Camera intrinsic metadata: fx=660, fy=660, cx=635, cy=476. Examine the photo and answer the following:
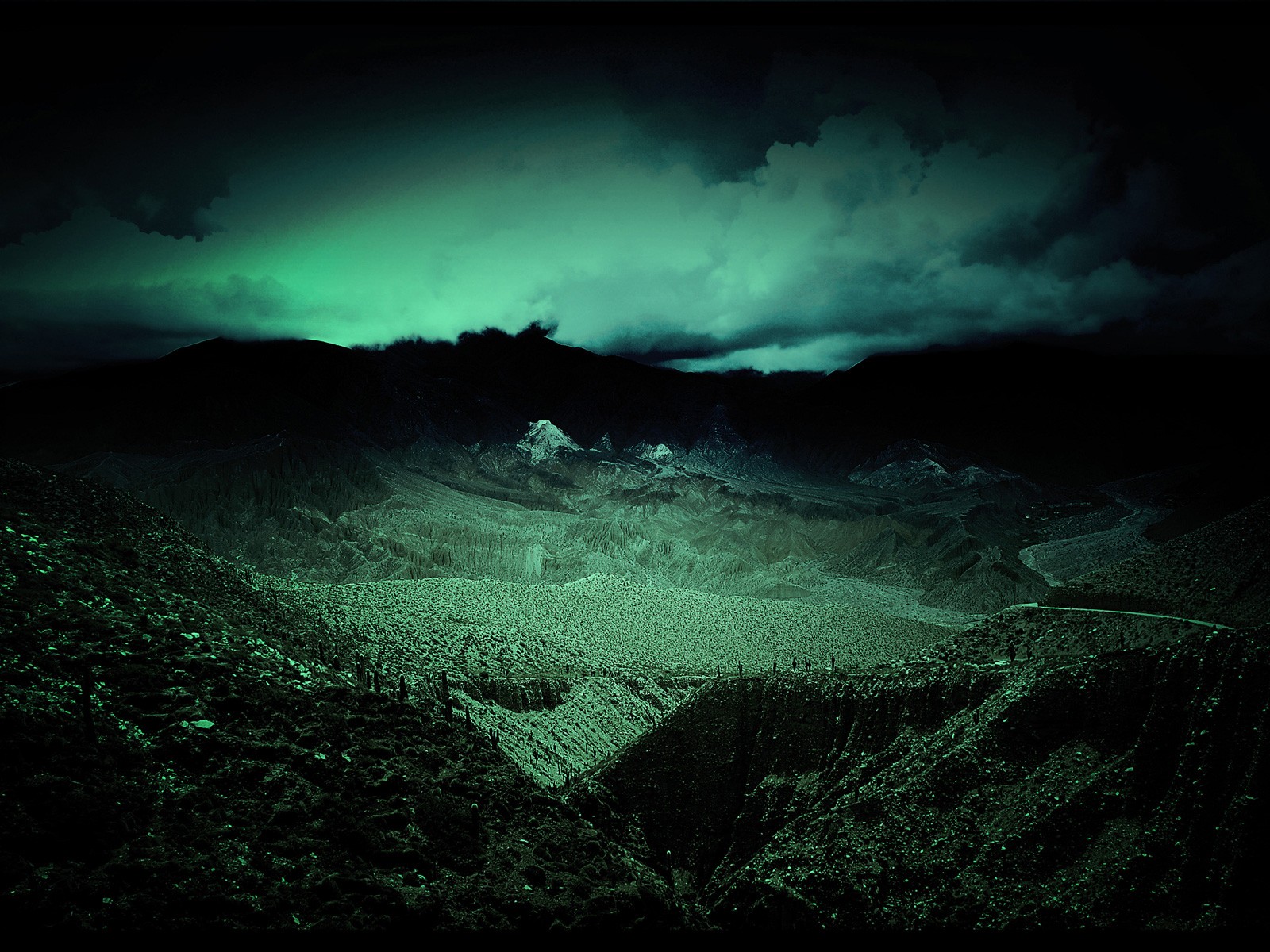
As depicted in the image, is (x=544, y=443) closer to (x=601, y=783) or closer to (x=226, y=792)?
(x=601, y=783)

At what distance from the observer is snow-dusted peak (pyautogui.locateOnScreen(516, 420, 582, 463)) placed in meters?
82.4

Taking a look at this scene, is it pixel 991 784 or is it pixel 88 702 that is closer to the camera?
pixel 88 702

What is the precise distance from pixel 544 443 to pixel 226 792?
7939 cm

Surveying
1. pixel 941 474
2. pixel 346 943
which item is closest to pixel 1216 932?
pixel 346 943

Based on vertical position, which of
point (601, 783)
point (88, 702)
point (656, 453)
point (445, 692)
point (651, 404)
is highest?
point (651, 404)

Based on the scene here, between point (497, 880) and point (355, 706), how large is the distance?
2780 millimetres

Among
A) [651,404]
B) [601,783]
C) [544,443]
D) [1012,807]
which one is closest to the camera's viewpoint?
[1012,807]

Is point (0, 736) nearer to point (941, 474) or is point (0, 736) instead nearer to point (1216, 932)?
point (1216, 932)

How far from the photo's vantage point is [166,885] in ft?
15.9

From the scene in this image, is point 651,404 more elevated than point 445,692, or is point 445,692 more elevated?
point 651,404

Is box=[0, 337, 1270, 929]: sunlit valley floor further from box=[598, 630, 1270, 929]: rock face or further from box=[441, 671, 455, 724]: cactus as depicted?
box=[441, 671, 455, 724]: cactus

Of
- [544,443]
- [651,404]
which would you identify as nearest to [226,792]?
[544,443]

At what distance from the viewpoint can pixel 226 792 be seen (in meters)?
5.89

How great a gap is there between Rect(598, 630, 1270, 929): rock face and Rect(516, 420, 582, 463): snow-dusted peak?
71165mm
